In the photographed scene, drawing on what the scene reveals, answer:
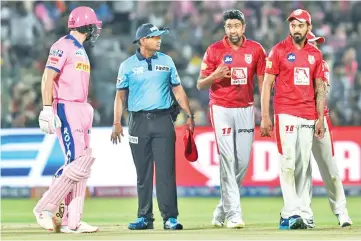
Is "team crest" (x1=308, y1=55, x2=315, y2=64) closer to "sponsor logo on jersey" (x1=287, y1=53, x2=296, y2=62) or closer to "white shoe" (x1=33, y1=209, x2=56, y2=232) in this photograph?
"sponsor logo on jersey" (x1=287, y1=53, x2=296, y2=62)

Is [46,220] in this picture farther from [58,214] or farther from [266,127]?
[266,127]

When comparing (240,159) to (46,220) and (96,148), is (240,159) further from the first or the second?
(96,148)

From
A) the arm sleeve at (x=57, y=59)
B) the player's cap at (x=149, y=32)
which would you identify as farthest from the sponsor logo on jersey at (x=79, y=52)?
the player's cap at (x=149, y=32)

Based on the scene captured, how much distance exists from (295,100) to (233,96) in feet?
2.45

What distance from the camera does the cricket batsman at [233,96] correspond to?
12.0m

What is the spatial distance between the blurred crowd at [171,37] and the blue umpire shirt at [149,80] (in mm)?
8258

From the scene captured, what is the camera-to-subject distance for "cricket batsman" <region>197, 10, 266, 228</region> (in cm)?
1202

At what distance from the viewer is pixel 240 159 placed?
12.1 meters

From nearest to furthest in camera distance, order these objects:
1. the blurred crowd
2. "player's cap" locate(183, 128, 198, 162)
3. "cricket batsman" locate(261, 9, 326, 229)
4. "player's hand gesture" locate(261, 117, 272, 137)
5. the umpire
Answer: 1. "player's hand gesture" locate(261, 117, 272, 137)
2. "cricket batsman" locate(261, 9, 326, 229)
3. the umpire
4. "player's cap" locate(183, 128, 198, 162)
5. the blurred crowd

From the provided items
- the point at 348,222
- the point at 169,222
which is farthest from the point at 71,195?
the point at 348,222

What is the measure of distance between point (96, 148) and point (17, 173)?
1.39 m

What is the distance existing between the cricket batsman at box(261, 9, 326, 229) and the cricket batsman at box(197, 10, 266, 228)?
0.41 m

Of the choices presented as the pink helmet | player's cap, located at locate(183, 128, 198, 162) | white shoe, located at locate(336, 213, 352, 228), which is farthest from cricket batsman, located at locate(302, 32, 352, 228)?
the pink helmet

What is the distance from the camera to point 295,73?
38.4 ft
